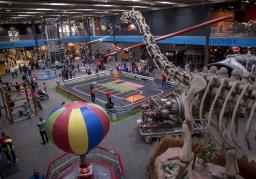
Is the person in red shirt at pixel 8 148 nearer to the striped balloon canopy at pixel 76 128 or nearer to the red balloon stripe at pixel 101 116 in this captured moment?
the striped balloon canopy at pixel 76 128

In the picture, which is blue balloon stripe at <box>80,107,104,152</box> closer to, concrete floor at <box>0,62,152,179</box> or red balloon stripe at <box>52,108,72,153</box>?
red balloon stripe at <box>52,108,72,153</box>

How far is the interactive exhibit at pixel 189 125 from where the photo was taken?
5551 mm

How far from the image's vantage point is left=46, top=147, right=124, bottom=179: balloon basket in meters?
8.12

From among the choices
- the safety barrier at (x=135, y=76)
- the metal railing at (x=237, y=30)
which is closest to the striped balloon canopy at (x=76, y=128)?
the safety barrier at (x=135, y=76)

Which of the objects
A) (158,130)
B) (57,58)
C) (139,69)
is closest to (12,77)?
(57,58)

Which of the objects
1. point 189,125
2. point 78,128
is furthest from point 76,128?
point 189,125

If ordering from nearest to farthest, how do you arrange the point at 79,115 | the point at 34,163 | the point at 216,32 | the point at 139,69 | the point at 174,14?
the point at 79,115
the point at 34,163
the point at 216,32
the point at 139,69
the point at 174,14

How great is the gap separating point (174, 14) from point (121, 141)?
21.1 metres

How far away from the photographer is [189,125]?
20.3 ft

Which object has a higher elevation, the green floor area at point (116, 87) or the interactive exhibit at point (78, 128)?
the interactive exhibit at point (78, 128)

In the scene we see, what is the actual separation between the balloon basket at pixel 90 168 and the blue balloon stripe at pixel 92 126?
148 cm

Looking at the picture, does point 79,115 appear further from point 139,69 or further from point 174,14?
point 174,14

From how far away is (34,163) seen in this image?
980cm

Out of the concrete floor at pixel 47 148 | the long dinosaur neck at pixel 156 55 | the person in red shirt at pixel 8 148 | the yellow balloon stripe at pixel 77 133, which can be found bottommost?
the concrete floor at pixel 47 148
